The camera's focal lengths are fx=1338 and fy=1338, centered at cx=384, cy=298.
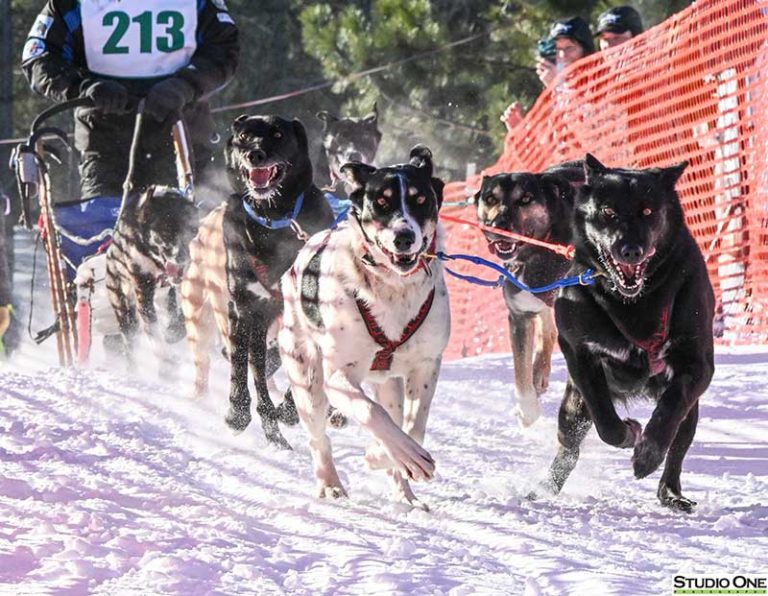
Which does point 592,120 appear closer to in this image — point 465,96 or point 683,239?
point 683,239

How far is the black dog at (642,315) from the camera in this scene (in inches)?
134

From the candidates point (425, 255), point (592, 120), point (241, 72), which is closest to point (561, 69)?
point (592, 120)

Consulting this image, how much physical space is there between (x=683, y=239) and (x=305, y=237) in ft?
5.39

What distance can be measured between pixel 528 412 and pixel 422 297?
4.80 feet

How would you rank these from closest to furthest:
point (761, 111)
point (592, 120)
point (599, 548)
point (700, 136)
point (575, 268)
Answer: point (599, 548), point (575, 268), point (761, 111), point (700, 136), point (592, 120)

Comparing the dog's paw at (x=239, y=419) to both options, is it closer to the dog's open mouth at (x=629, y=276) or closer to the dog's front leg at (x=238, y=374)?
the dog's front leg at (x=238, y=374)

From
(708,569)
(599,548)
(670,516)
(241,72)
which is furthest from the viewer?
(241,72)

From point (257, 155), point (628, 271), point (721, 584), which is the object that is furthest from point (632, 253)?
point (257, 155)

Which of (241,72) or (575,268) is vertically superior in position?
(241,72)

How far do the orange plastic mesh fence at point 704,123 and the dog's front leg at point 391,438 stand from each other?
2.84m

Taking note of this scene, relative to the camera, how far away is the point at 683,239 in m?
3.47

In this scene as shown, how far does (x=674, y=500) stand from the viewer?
138 inches

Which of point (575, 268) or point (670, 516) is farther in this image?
point (575, 268)

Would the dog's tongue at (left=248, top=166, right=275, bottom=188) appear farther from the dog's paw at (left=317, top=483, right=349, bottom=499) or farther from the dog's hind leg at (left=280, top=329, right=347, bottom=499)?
the dog's paw at (left=317, top=483, right=349, bottom=499)
